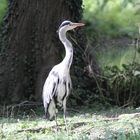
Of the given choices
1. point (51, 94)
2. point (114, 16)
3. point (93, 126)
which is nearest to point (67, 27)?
point (51, 94)

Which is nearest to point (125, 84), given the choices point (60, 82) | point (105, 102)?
point (105, 102)

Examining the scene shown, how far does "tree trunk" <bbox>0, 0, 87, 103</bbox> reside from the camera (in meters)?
12.7

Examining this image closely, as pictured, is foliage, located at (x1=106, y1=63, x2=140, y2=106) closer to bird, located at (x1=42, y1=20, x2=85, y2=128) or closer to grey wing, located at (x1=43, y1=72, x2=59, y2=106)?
bird, located at (x1=42, y1=20, x2=85, y2=128)

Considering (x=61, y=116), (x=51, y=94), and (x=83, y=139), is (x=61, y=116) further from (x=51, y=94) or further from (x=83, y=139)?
(x=83, y=139)

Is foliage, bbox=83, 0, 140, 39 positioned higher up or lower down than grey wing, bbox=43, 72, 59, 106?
higher up

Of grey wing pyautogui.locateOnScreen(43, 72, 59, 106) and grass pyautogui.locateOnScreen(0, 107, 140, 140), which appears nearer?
grass pyautogui.locateOnScreen(0, 107, 140, 140)

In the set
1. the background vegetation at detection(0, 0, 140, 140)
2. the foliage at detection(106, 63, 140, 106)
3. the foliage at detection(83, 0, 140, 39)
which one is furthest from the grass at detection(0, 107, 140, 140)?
the foliage at detection(83, 0, 140, 39)

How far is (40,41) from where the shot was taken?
41.7 ft

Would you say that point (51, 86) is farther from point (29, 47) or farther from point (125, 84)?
point (125, 84)

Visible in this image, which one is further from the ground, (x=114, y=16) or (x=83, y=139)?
(x=114, y=16)

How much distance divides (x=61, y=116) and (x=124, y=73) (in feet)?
8.26

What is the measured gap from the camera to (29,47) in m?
12.7

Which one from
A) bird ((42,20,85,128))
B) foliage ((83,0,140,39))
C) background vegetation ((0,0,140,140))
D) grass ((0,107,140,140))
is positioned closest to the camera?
grass ((0,107,140,140))

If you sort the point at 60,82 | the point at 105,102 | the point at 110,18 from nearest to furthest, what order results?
1. the point at 60,82
2. the point at 105,102
3. the point at 110,18
